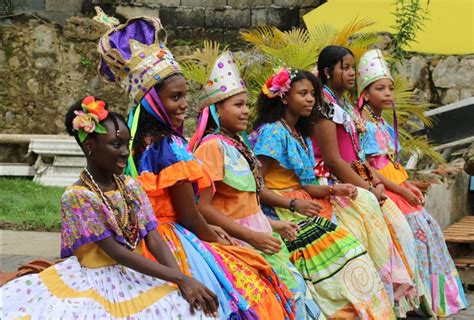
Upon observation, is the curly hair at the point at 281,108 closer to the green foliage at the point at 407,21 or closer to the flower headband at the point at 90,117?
the flower headband at the point at 90,117

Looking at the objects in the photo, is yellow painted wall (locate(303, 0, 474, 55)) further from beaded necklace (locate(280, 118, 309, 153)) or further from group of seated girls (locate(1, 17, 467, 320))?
beaded necklace (locate(280, 118, 309, 153))

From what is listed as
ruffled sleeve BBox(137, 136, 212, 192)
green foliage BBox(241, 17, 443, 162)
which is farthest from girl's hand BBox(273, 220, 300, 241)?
green foliage BBox(241, 17, 443, 162)

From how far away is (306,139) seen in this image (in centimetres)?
598

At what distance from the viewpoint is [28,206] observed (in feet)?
30.5

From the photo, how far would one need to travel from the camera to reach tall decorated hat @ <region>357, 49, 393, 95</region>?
6.85m

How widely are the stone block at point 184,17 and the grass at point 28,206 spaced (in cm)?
338

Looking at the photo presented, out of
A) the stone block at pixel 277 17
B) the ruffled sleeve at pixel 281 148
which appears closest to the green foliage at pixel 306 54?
the ruffled sleeve at pixel 281 148

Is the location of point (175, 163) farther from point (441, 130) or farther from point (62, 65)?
point (62, 65)

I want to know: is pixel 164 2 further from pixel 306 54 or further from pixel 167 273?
pixel 167 273

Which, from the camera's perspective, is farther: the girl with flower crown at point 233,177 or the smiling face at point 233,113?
the smiling face at point 233,113

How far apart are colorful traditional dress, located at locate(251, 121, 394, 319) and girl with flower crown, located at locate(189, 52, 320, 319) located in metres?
0.28

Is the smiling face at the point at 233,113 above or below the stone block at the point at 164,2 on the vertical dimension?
above

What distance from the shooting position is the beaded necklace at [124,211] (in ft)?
13.5

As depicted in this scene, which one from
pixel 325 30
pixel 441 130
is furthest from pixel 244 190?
pixel 441 130
